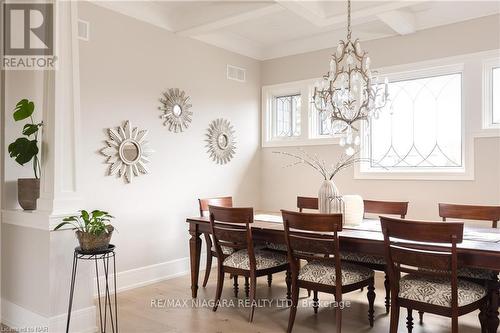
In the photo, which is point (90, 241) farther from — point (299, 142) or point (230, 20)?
point (299, 142)

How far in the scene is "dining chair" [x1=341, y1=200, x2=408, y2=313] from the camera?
11.0 feet

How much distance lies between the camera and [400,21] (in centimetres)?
426

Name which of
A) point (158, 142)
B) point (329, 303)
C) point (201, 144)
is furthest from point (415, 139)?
point (158, 142)

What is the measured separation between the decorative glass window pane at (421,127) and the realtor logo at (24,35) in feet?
11.0

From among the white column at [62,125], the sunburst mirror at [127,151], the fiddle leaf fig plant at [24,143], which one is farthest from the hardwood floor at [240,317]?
the fiddle leaf fig plant at [24,143]

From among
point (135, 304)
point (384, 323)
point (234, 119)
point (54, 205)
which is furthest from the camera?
point (234, 119)

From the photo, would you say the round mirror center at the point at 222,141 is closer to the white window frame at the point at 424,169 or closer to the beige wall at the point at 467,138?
the beige wall at the point at 467,138

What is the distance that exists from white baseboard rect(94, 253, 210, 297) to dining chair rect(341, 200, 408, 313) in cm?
184

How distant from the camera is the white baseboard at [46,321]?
2.85m

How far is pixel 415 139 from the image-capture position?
4.69 meters

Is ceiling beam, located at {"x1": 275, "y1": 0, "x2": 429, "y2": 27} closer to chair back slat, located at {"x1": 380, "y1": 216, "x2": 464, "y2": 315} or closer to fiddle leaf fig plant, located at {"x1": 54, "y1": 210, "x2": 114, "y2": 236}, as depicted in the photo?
chair back slat, located at {"x1": 380, "y1": 216, "x2": 464, "y2": 315}

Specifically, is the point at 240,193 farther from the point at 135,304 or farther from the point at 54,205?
the point at 54,205

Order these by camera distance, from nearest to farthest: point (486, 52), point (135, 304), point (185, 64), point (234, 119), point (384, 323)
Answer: point (384, 323) < point (135, 304) < point (486, 52) < point (185, 64) < point (234, 119)

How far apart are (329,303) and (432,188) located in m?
1.77
